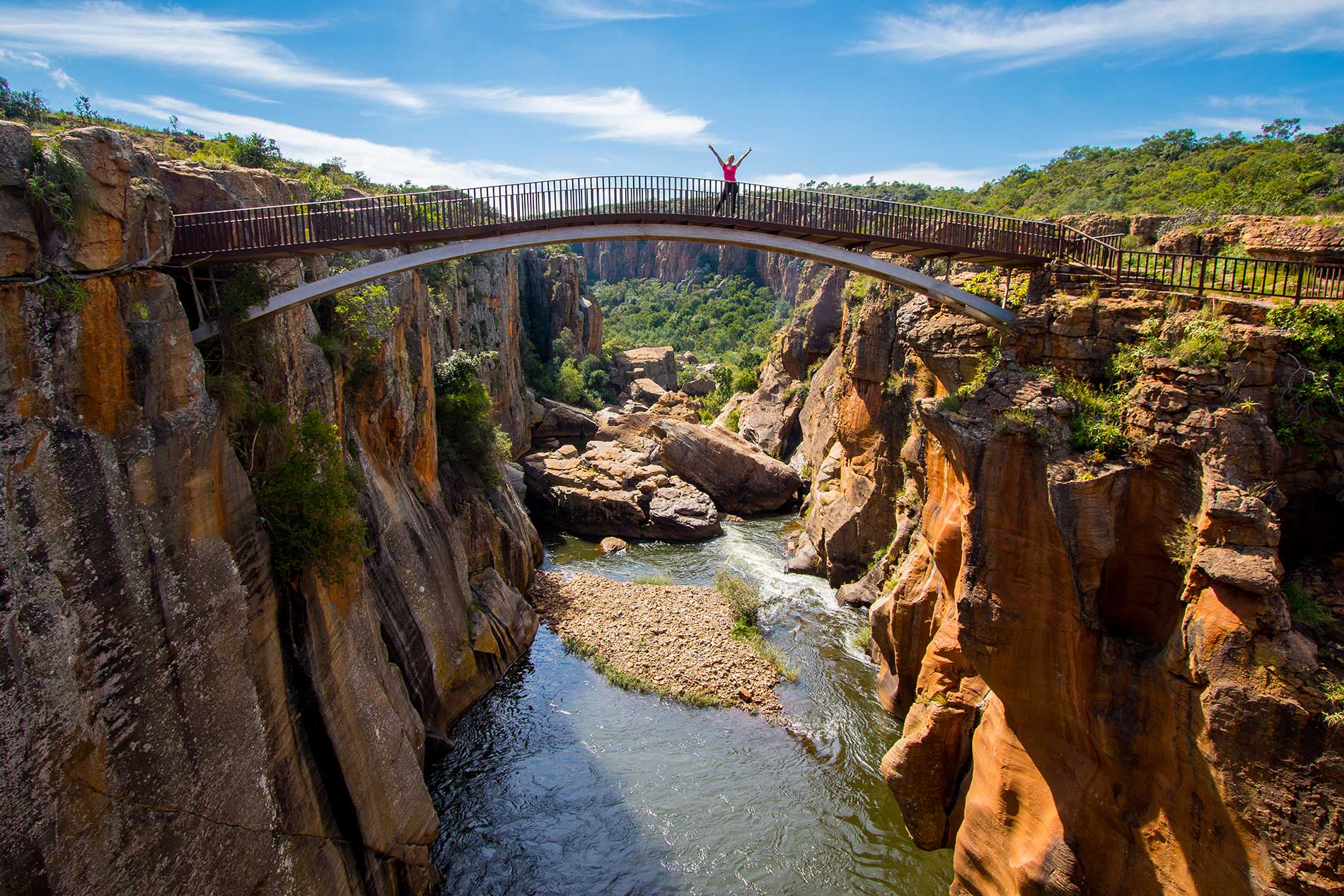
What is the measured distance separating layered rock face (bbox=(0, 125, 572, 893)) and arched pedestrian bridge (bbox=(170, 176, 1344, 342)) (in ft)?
3.15

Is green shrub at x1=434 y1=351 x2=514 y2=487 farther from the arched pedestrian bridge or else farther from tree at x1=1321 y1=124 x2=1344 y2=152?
tree at x1=1321 y1=124 x2=1344 y2=152

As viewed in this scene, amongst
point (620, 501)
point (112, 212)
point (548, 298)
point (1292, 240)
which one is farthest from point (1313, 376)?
point (548, 298)

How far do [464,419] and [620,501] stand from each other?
31.7 feet

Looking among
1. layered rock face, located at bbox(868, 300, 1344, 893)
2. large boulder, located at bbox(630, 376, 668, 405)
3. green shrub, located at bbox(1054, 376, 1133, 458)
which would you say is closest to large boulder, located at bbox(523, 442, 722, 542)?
layered rock face, located at bbox(868, 300, 1344, 893)

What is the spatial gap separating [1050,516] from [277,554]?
1075 centimetres

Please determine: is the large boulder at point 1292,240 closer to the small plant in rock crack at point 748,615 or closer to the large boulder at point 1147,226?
the large boulder at point 1147,226

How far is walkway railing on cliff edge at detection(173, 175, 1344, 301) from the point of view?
1084 cm

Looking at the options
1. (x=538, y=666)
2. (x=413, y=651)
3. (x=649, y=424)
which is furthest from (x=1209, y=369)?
(x=649, y=424)

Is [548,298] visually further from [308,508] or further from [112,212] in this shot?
[112,212]

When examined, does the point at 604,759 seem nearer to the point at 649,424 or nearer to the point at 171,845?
the point at 171,845

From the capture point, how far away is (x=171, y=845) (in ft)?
25.0

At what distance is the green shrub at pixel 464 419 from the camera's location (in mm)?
22875

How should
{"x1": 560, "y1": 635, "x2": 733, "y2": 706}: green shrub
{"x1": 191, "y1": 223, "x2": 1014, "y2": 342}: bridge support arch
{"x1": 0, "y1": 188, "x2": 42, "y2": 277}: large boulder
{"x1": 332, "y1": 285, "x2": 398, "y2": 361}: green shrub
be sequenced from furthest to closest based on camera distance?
{"x1": 560, "y1": 635, "x2": 733, "y2": 706}: green shrub
{"x1": 332, "y1": 285, "x2": 398, "y2": 361}: green shrub
{"x1": 191, "y1": 223, "x2": 1014, "y2": 342}: bridge support arch
{"x1": 0, "y1": 188, "x2": 42, "y2": 277}: large boulder

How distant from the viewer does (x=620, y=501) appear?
1227 inches
